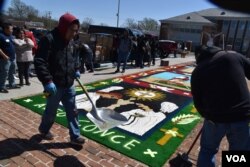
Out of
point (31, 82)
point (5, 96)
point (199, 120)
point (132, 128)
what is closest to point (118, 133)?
point (132, 128)

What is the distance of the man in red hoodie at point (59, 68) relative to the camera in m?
3.51

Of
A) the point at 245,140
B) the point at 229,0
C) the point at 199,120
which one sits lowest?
the point at 199,120

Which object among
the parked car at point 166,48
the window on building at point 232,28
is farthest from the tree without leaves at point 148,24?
the parked car at point 166,48

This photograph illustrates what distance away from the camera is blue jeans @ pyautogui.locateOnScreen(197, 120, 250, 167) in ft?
8.84

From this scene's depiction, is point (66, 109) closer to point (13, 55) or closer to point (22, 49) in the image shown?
point (13, 55)

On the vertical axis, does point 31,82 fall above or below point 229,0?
below

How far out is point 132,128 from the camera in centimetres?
493

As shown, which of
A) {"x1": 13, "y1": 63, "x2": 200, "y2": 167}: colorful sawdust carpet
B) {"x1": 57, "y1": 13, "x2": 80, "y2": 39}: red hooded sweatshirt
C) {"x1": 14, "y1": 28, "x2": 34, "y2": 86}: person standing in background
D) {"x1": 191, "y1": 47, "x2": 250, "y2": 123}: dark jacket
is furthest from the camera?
{"x1": 14, "y1": 28, "x2": 34, "y2": 86}: person standing in background

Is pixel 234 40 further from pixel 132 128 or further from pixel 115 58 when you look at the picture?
pixel 132 128

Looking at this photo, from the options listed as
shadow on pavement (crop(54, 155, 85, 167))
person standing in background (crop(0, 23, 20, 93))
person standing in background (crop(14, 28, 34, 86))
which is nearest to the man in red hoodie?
shadow on pavement (crop(54, 155, 85, 167))

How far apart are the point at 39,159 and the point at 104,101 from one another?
10.6ft

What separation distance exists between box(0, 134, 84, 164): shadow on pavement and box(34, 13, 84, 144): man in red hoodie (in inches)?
6.3

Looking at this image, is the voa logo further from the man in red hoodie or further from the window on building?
the window on building

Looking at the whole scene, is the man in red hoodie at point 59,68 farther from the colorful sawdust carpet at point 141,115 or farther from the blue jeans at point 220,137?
the blue jeans at point 220,137
